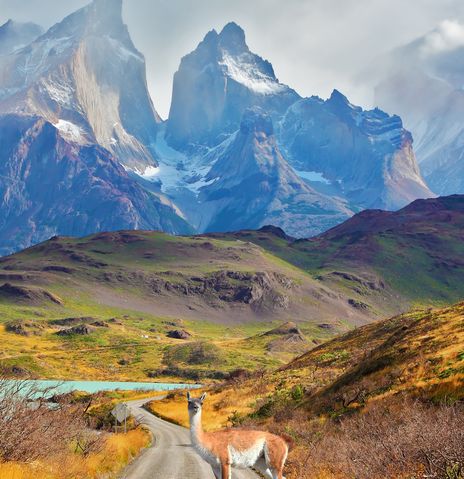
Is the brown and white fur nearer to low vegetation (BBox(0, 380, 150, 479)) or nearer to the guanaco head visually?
the guanaco head

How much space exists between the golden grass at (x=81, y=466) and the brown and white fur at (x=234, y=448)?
216 inches

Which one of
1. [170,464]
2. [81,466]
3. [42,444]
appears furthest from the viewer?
[170,464]

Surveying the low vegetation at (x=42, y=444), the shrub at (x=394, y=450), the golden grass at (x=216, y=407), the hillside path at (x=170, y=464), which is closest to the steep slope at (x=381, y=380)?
the golden grass at (x=216, y=407)

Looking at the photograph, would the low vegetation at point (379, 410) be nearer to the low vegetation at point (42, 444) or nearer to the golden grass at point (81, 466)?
the golden grass at point (81, 466)

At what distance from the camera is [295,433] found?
113ft

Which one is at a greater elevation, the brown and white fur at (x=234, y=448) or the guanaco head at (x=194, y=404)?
the guanaco head at (x=194, y=404)

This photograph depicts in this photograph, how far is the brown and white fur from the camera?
18188 mm

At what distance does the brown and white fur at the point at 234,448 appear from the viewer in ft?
59.7

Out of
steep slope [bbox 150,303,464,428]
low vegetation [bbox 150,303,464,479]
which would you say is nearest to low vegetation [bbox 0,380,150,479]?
low vegetation [bbox 150,303,464,479]

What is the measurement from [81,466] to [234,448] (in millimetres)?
10122

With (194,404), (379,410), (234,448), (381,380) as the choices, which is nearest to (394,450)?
(234,448)

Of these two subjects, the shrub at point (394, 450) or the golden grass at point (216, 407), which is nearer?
the shrub at point (394, 450)

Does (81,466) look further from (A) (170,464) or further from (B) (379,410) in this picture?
(B) (379,410)

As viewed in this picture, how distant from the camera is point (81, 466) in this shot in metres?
26.1
